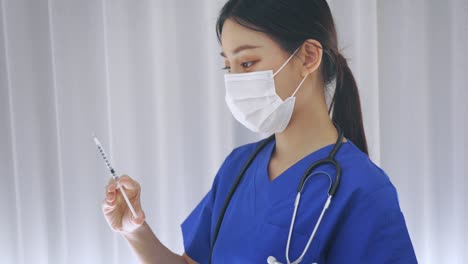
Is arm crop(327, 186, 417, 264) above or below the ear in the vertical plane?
below

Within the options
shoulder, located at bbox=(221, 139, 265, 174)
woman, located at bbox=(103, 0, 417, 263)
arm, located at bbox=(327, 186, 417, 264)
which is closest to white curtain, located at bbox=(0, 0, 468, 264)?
shoulder, located at bbox=(221, 139, 265, 174)

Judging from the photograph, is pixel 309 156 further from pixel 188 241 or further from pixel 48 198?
pixel 48 198

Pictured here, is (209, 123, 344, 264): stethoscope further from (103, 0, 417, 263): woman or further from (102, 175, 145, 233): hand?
(102, 175, 145, 233): hand

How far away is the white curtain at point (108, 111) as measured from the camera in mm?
1375

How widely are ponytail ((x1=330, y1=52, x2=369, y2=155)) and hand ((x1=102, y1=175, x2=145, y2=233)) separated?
47 cm

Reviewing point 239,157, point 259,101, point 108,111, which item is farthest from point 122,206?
point 108,111

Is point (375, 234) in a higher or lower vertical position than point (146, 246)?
higher

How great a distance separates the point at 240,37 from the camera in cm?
81

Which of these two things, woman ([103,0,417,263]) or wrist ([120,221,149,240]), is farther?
wrist ([120,221,149,240])

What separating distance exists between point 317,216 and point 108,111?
871 mm

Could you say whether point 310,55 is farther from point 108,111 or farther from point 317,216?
point 108,111

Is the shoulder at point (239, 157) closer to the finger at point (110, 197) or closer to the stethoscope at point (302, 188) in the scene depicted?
the stethoscope at point (302, 188)

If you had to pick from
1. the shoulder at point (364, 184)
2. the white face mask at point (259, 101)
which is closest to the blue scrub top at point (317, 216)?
the shoulder at point (364, 184)

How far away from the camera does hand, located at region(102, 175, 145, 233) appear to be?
919 mm
